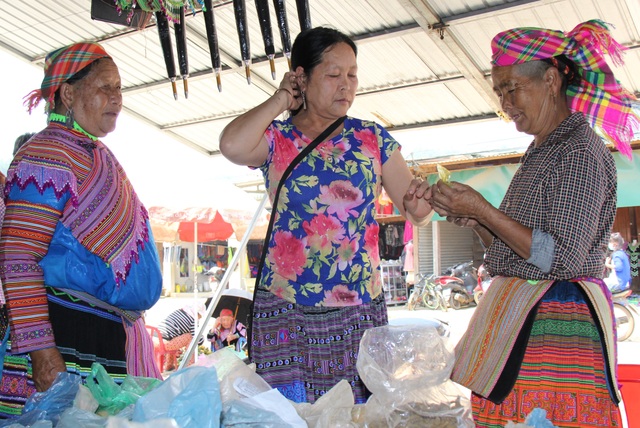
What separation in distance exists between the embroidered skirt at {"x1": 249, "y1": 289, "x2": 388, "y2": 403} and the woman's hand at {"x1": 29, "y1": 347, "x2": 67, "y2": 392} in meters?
0.58

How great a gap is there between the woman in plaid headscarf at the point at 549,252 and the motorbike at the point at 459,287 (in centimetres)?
1271

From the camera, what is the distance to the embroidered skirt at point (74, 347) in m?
1.81

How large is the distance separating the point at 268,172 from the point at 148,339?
30.7 inches

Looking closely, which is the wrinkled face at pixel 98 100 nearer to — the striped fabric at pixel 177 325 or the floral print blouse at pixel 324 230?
the floral print blouse at pixel 324 230

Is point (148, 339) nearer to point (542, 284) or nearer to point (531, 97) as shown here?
point (542, 284)

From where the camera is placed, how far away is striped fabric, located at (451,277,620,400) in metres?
1.57

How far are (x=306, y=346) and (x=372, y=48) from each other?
10.7 feet

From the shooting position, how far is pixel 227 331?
6.86 metres

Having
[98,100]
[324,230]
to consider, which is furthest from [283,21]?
[324,230]

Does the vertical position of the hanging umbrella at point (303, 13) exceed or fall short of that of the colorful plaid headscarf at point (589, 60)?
it exceeds it

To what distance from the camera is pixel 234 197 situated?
26.5 ft

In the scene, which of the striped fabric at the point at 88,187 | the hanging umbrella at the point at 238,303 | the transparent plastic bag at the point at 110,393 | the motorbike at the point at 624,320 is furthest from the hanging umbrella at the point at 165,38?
the motorbike at the point at 624,320

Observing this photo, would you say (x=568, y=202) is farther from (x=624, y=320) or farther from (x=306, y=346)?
(x=624, y=320)

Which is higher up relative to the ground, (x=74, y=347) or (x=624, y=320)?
(x=74, y=347)
